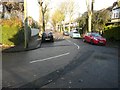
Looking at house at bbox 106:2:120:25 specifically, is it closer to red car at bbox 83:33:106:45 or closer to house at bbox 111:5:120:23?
house at bbox 111:5:120:23

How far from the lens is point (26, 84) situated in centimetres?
809

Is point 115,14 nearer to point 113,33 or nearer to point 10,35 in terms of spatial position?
point 113,33

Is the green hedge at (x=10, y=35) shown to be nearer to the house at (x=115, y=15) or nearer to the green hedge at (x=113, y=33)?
the green hedge at (x=113, y=33)

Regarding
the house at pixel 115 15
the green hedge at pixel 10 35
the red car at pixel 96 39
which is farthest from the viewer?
the house at pixel 115 15

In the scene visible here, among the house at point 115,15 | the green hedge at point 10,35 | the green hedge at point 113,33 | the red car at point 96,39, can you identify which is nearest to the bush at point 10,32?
the green hedge at point 10,35

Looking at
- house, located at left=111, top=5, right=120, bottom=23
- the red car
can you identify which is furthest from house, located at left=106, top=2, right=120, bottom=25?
the red car

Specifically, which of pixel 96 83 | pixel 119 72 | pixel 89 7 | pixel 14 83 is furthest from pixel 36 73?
pixel 89 7

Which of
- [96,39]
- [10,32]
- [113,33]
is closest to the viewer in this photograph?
[10,32]

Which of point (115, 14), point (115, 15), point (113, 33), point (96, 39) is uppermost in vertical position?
point (115, 14)

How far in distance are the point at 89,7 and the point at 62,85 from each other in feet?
121

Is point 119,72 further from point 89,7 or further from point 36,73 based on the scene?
point 89,7

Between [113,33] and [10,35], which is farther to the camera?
[113,33]

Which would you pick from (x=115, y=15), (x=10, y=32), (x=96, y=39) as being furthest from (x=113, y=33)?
(x=115, y=15)

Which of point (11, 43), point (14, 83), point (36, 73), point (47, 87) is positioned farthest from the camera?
point (11, 43)
